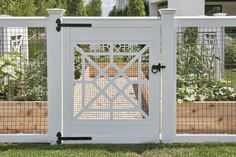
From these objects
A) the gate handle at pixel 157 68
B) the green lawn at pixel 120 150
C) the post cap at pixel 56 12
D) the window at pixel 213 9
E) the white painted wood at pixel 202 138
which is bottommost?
the green lawn at pixel 120 150

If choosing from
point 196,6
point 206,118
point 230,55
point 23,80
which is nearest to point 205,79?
point 230,55

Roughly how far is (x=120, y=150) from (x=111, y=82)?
38.9 inches

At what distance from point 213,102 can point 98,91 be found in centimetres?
189

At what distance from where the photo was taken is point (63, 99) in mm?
7039

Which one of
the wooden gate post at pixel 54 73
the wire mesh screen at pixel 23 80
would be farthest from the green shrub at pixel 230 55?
the wire mesh screen at pixel 23 80

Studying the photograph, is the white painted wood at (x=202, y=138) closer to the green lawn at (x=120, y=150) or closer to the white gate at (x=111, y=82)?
the green lawn at (x=120, y=150)

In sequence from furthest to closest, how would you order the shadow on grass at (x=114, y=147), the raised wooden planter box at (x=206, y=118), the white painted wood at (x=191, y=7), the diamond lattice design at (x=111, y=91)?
the white painted wood at (x=191, y=7), the raised wooden planter box at (x=206, y=118), the diamond lattice design at (x=111, y=91), the shadow on grass at (x=114, y=147)

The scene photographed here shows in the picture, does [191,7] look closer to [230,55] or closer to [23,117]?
[230,55]

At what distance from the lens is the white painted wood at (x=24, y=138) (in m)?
7.11

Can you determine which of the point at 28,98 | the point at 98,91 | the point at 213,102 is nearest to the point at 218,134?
the point at 213,102

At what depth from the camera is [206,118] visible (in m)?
7.55

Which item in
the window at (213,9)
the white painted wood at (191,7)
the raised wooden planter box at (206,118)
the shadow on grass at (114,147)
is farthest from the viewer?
the window at (213,9)

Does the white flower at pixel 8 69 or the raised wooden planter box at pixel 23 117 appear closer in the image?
the raised wooden planter box at pixel 23 117

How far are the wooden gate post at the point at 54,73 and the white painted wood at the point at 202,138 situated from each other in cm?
176
